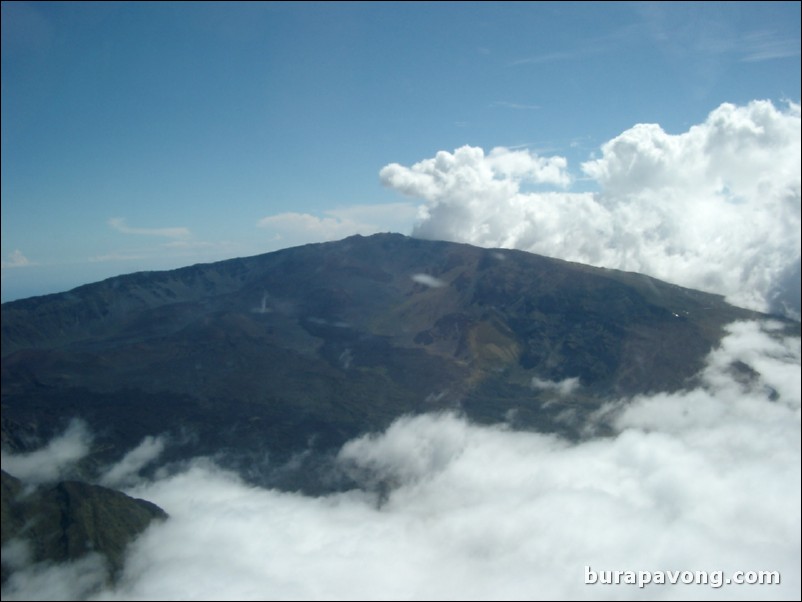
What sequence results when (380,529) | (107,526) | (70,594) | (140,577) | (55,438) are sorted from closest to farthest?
(70,594), (140,577), (107,526), (380,529), (55,438)

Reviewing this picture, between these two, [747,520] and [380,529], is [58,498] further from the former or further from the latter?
[747,520]

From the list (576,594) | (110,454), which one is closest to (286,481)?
(110,454)

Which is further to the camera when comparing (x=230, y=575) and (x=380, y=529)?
(x=380, y=529)

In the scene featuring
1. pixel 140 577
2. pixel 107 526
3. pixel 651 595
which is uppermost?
pixel 107 526

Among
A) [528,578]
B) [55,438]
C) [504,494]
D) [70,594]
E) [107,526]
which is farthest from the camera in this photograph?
[504,494]

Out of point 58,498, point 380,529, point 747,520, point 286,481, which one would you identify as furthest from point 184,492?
point 747,520

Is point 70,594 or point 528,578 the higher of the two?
point 70,594

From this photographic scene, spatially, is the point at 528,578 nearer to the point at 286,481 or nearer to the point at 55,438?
the point at 286,481
